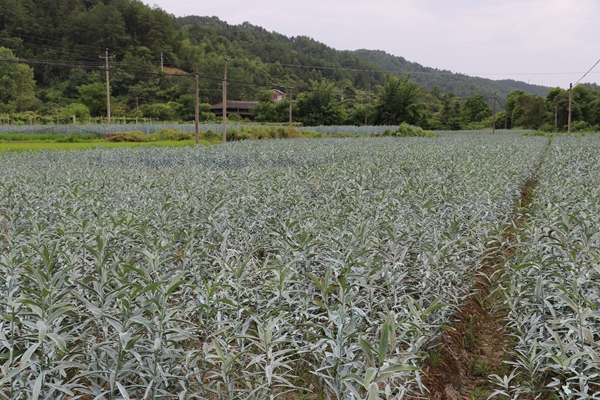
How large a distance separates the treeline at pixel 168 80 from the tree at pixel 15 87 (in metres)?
0.11

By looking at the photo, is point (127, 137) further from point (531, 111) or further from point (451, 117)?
point (531, 111)

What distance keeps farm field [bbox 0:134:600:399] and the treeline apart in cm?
3898

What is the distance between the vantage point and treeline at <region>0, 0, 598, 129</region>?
58562mm

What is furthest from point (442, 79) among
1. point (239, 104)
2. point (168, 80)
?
point (168, 80)

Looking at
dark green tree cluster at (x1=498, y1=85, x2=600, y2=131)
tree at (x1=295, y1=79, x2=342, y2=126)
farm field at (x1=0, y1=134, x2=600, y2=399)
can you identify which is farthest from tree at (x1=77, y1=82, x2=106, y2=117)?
farm field at (x1=0, y1=134, x2=600, y2=399)

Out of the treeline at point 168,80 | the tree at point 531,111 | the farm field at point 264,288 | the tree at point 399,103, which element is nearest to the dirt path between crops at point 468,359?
the farm field at point 264,288

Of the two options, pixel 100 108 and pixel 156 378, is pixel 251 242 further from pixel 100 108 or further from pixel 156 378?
pixel 100 108

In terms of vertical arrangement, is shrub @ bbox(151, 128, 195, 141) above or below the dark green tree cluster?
below

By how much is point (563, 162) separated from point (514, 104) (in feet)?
214

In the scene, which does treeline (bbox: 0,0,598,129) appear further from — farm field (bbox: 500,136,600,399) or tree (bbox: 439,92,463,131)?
farm field (bbox: 500,136,600,399)

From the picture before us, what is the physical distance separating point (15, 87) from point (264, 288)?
62734 mm

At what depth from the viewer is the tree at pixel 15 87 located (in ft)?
179

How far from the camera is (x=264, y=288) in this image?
143 inches

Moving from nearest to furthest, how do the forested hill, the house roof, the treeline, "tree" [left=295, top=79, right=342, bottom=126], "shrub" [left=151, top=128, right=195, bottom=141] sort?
1. "shrub" [left=151, top=128, right=195, bottom=141]
2. the treeline
3. "tree" [left=295, top=79, right=342, bottom=126]
4. the house roof
5. the forested hill
